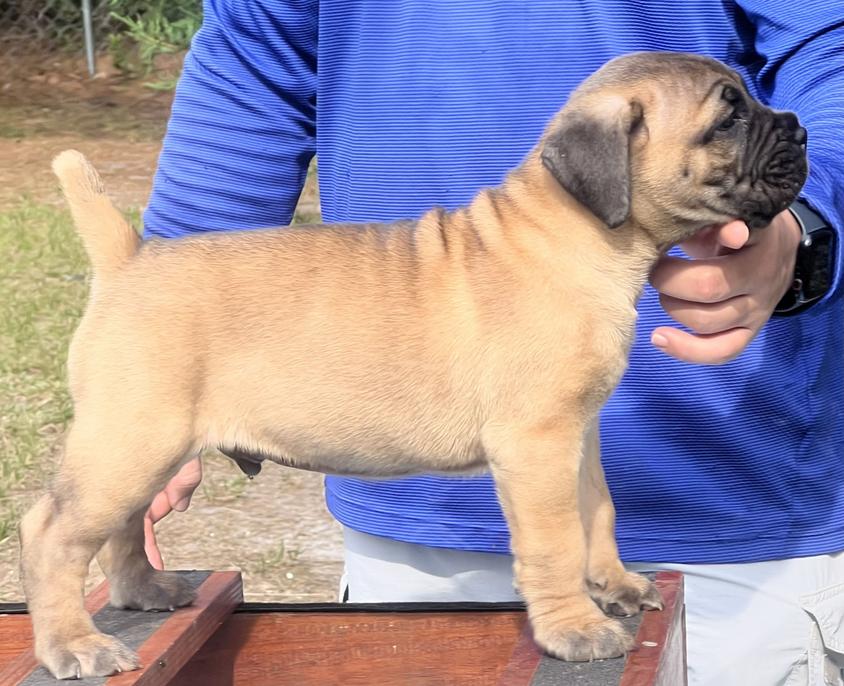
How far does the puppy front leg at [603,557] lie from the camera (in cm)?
243

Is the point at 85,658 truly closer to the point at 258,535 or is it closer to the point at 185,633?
the point at 185,633

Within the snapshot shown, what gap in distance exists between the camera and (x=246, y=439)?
7.58 ft

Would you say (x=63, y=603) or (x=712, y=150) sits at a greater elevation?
(x=712, y=150)

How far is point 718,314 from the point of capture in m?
2.31

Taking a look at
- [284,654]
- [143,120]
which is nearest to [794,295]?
[284,654]

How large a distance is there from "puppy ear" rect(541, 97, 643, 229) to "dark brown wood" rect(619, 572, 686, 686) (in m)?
0.67

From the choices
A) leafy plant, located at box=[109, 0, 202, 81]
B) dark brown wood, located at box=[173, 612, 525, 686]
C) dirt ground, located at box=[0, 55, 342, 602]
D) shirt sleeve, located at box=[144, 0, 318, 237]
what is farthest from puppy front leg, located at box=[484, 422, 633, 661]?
leafy plant, located at box=[109, 0, 202, 81]

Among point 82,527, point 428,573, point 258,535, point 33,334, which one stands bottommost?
point 33,334

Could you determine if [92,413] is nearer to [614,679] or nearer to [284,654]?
[284,654]

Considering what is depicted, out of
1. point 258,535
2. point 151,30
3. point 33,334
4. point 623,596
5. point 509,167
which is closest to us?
point 623,596

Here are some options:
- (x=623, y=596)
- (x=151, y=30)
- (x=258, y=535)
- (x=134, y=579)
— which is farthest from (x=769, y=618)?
(x=151, y=30)

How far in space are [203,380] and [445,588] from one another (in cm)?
106

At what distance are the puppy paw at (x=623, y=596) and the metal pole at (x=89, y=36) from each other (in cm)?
1111

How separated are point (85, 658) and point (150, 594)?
320 mm
